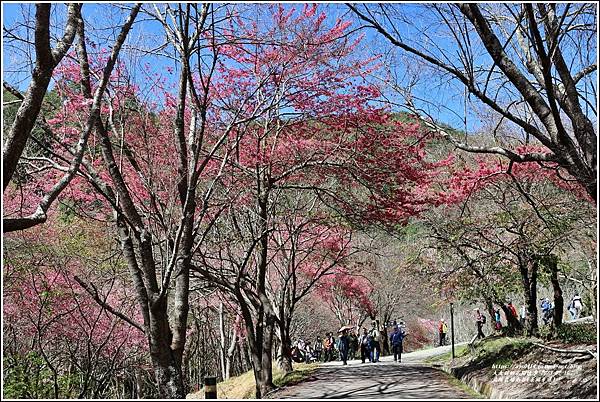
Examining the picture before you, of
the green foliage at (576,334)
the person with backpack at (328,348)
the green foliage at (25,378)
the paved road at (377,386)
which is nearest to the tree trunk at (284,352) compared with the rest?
the paved road at (377,386)

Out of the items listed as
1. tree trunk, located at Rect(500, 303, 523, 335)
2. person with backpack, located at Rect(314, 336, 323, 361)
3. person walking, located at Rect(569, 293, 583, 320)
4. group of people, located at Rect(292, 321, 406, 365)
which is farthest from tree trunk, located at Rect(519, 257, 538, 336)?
person with backpack, located at Rect(314, 336, 323, 361)

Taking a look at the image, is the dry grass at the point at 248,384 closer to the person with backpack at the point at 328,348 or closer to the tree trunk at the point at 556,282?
the tree trunk at the point at 556,282

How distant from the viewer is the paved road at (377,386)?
9.01 metres

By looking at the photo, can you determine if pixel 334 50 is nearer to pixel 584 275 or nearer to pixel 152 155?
pixel 152 155

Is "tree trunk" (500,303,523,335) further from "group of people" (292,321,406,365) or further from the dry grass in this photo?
the dry grass

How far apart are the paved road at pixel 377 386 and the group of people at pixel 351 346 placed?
442 cm

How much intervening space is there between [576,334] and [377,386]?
151 inches

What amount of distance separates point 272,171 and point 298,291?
962 centimetres

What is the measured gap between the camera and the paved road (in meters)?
9.01

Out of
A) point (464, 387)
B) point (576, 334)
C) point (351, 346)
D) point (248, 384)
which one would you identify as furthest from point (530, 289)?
point (351, 346)

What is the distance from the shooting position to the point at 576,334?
10508 millimetres

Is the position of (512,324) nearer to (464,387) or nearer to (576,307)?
(464,387)

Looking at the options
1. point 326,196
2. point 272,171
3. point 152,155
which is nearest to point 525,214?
point 326,196

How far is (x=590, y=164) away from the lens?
15.7 ft
